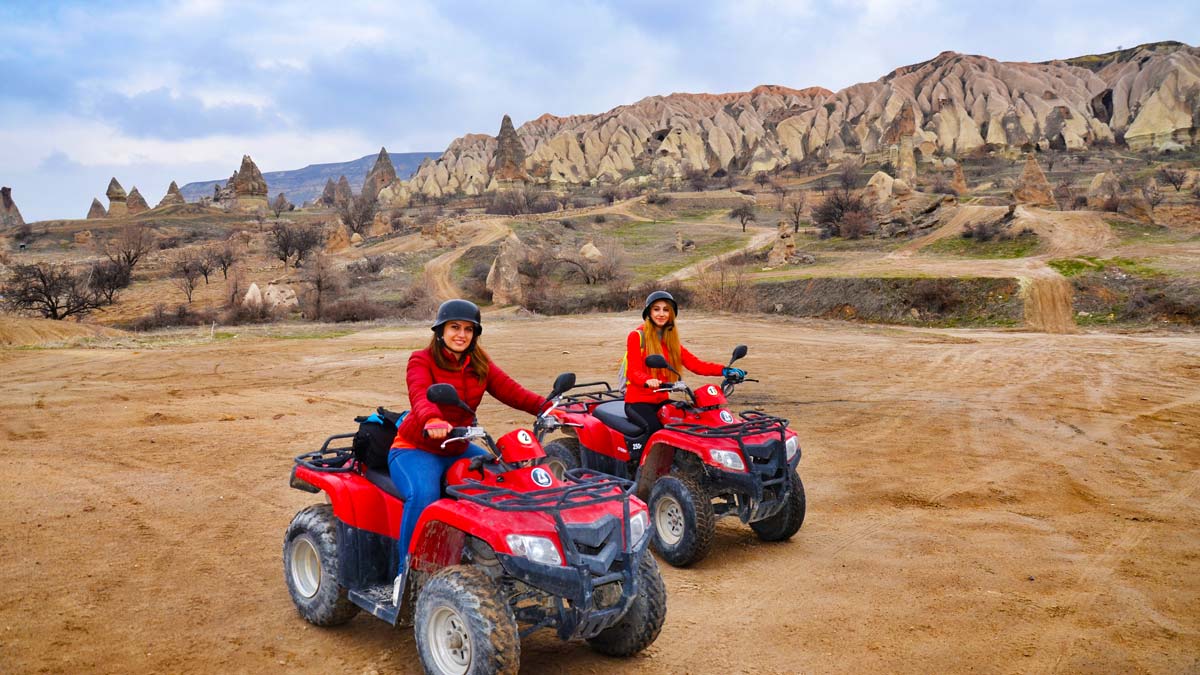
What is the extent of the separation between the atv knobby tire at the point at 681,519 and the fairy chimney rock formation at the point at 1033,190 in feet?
152

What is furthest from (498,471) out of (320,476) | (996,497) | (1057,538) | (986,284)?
(986,284)

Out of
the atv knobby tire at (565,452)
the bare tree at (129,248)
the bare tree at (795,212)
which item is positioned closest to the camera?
the atv knobby tire at (565,452)

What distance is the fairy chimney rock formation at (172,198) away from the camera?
3824 inches

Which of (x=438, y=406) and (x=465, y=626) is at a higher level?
(x=438, y=406)

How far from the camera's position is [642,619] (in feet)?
14.1

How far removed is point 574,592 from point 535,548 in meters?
0.27

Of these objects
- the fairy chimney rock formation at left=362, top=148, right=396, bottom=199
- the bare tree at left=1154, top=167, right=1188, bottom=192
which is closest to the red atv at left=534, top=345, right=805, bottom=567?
the bare tree at left=1154, top=167, right=1188, bottom=192

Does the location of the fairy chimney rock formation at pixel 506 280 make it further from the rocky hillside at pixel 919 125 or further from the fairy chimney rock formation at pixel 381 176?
the fairy chimney rock formation at pixel 381 176

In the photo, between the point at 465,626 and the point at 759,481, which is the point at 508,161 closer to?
the point at 759,481

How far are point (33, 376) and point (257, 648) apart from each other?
50.6 ft

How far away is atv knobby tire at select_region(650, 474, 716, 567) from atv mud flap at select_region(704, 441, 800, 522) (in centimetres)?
19

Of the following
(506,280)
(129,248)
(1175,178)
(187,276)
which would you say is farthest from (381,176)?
(1175,178)

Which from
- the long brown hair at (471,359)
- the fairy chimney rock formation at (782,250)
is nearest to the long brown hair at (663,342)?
the long brown hair at (471,359)

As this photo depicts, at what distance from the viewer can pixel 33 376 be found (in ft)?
54.5
